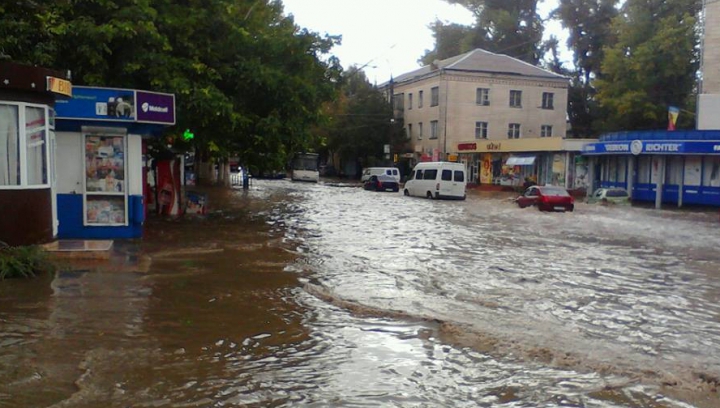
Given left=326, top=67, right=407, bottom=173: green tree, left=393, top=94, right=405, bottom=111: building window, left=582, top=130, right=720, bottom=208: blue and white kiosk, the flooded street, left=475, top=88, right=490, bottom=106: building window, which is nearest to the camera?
the flooded street

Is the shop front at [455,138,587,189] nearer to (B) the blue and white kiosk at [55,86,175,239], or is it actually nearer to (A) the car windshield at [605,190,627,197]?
(A) the car windshield at [605,190,627,197]

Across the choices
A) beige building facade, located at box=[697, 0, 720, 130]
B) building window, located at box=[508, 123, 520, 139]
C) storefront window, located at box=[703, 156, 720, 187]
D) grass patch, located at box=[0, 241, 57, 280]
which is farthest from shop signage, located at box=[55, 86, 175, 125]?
building window, located at box=[508, 123, 520, 139]

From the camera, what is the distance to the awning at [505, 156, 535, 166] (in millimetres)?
49831

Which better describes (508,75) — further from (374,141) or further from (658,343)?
(658,343)

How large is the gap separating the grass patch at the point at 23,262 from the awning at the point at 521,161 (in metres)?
41.7

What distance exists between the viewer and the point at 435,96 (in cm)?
6038

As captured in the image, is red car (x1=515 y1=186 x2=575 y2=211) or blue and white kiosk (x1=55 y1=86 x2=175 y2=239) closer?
blue and white kiosk (x1=55 y1=86 x2=175 y2=239)

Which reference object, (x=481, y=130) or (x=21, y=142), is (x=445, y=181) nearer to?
(x=481, y=130)

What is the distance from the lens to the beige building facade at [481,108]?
2313 inches

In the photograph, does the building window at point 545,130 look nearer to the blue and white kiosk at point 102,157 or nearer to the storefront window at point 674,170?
the storefront window at point 674,170

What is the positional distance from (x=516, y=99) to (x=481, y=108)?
3.48m

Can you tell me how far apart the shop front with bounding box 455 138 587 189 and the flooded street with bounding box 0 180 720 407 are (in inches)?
1178

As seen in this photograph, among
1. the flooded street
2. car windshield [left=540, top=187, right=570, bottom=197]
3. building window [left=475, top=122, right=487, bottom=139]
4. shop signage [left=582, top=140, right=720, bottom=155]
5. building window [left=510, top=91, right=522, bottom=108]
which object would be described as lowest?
the flooded street

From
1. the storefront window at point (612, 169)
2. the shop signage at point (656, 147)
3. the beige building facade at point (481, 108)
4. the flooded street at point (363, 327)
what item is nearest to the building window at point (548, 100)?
the beige building facade at point (481, 108)
